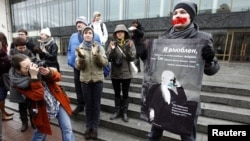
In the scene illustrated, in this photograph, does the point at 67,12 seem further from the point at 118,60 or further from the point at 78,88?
the point at 118,60

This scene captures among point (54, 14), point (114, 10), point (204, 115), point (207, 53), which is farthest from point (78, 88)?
point (54, 14)

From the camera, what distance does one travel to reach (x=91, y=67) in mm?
2996

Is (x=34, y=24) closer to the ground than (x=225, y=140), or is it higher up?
higher up

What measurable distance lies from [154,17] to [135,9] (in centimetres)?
245

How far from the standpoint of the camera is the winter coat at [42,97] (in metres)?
2.15

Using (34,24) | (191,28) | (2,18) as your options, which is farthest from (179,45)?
(2,18)

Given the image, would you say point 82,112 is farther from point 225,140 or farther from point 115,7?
point 115,7

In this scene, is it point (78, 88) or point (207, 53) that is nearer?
point (207, 53)

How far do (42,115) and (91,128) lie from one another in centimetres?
124

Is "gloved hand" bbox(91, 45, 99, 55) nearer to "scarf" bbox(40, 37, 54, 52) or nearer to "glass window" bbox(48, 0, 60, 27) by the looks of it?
"scarf" bbox(40, 37, 54, 52)

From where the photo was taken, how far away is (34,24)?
2698cm

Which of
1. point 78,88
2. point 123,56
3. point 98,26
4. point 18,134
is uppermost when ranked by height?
point 98,26

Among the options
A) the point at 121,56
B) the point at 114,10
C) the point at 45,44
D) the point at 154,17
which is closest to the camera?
the point at 121,56

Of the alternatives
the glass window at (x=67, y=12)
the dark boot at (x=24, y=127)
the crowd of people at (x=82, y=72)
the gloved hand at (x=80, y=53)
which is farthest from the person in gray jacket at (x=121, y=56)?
the glass window at (x=67, y=12)
